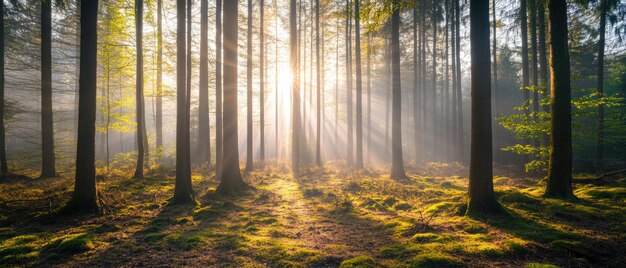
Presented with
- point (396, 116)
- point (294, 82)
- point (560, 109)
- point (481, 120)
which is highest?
point (294, 82)

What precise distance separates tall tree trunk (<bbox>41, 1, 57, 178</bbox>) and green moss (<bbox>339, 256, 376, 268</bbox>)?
1521 centimetres

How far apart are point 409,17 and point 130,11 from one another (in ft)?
60.3

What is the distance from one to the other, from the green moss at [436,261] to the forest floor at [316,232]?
0.02m

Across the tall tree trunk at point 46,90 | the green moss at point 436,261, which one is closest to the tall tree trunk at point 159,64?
the tall tree trunk at point 46,90

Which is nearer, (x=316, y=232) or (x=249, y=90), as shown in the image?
(x=316, y=232)

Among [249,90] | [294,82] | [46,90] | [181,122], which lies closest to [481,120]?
[181,122]

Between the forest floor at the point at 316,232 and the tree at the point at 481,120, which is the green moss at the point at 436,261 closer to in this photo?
the forest floor at the point at 316,232

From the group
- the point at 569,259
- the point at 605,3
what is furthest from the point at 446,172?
the point at 569,259

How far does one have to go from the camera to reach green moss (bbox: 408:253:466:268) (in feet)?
14.0

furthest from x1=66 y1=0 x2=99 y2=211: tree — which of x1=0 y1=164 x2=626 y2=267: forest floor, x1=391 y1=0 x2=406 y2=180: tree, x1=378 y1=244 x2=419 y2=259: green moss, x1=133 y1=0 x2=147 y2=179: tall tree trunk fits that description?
x1=391 y1=0 x2=406 y2=180: tree

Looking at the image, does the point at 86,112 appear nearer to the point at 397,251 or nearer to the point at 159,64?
the point at 397,251

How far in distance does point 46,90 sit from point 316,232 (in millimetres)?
14423

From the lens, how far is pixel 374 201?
939 cm

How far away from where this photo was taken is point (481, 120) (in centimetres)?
683
